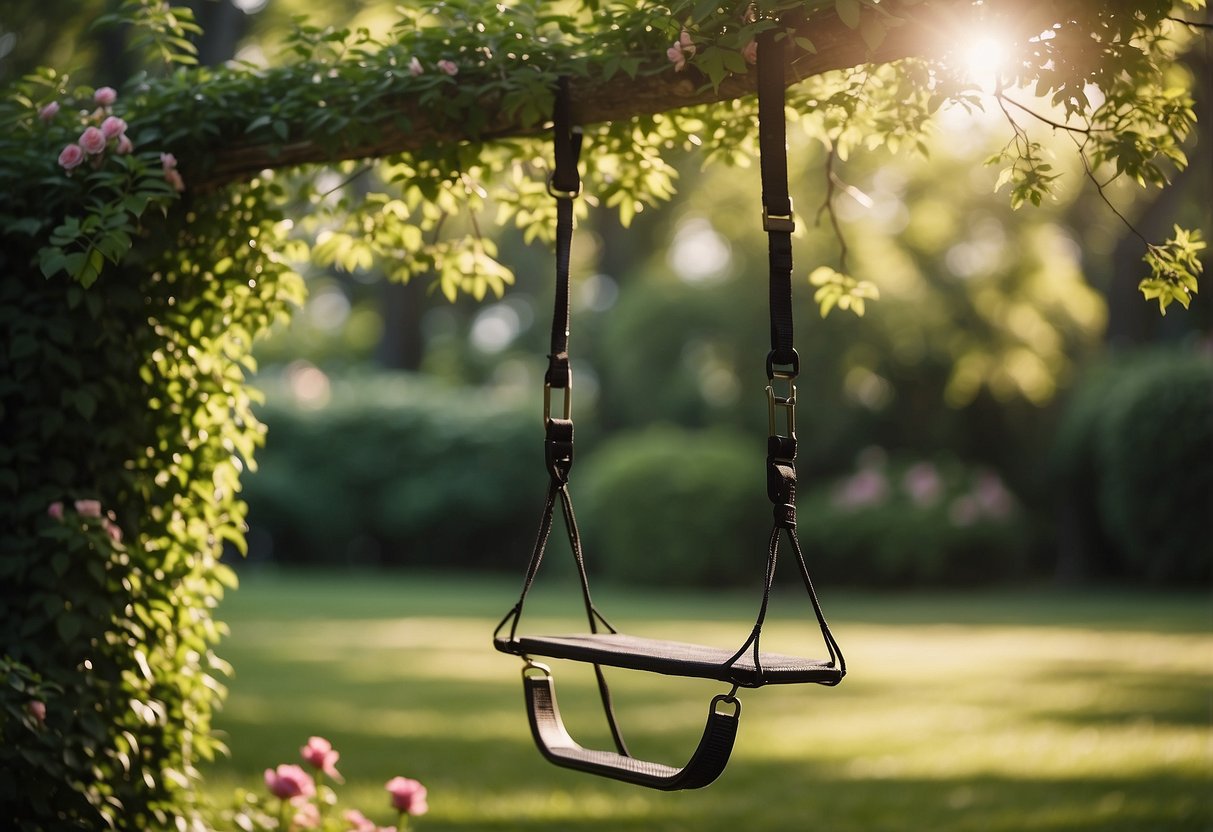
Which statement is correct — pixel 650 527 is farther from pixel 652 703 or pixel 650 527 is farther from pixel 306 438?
pixel 652 703

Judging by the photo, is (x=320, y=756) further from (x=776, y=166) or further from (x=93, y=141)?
(x=776, y=166)

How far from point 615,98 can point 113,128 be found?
131 centimetres

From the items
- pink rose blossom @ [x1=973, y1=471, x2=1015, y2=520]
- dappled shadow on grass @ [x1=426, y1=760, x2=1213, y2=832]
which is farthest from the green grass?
pink rose blossom @ [x1=973, y1=471, x2=1015, y2=520]

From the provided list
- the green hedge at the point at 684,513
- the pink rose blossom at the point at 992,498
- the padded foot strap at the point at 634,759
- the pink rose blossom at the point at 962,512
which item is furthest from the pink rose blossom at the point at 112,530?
the pink rose blossom at the point at 992,498

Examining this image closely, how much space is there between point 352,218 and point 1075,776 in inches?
157

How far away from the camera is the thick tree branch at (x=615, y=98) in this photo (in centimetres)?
283

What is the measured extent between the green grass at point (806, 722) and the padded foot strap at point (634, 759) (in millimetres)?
1982

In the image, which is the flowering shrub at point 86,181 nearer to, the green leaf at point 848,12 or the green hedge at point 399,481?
the green leaf at point 848,12

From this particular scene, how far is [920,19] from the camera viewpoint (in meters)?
2.82

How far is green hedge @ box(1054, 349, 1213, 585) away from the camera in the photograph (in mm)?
14398

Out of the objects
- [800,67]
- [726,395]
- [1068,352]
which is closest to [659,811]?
[800,67]

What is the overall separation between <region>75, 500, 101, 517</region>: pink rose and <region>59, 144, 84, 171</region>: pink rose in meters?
0.86

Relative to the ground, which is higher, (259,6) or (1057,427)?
(259,6)

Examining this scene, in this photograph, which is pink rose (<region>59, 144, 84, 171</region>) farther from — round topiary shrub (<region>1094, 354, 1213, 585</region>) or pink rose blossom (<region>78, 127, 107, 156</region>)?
round topiary shrub (<region>1094, 354, 1213, 585</region>)
